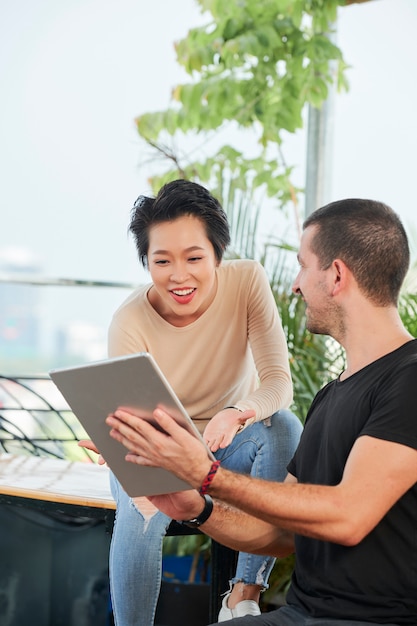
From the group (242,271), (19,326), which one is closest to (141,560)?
(242,271)

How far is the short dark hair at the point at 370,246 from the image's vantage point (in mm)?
1363

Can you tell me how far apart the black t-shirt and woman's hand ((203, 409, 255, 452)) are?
18.0 inches

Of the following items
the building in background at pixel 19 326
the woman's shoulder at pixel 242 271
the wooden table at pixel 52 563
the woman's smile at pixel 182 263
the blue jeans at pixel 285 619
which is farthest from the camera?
the building in background at pixel 19 326

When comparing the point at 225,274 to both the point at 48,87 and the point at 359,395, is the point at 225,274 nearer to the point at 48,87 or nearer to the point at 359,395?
the point at 359,395

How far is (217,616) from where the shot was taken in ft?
6.63

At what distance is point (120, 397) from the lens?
123 cm

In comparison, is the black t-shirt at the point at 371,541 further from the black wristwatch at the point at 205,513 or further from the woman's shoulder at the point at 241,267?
the woman's shoulder at the point at 241,267

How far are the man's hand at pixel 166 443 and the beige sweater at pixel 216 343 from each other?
77 cm

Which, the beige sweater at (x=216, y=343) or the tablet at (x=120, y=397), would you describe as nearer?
the tablet at (x=120, y=397)

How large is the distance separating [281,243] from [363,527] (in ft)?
6.10

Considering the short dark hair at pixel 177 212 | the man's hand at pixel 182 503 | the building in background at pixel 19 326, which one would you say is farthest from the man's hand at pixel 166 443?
the building in background at pixel 19 326

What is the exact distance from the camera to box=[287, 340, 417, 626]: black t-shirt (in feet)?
4.07

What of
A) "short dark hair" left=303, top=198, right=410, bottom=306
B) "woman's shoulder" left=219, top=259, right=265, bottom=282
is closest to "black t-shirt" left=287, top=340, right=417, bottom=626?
"short dark hair" left=303, top=198, right=410, bottom=306

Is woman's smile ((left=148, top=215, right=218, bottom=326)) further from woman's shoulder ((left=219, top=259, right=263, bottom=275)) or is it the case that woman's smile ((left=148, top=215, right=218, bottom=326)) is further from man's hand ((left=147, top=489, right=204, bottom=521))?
man's hand ((left=147, top=489, right=204, bottom=521))
